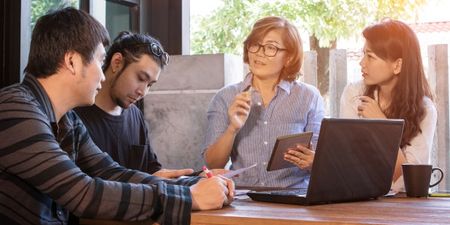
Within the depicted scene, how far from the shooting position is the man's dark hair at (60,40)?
5.22ft

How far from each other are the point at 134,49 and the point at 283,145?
0.82 meters

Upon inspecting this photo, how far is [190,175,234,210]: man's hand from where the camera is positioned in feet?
4.78

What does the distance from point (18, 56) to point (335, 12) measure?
3527mm

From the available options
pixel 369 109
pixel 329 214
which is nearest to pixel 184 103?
pixel 369 109

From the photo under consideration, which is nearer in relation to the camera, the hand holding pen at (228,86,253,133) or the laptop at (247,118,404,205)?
the laptop at (247,118,404,205)

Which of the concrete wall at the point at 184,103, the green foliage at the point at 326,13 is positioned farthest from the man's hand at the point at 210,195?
the green foliage at the point at 326,13

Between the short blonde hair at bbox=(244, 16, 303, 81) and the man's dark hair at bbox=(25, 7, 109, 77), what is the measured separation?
2.95ft

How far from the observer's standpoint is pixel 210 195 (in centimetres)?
147

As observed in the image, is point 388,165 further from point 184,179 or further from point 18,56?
point 18,56

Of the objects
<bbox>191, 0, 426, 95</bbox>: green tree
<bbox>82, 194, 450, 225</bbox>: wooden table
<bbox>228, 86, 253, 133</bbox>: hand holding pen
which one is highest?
<bbox>191, 0, 426, 95</bbox>: green tree

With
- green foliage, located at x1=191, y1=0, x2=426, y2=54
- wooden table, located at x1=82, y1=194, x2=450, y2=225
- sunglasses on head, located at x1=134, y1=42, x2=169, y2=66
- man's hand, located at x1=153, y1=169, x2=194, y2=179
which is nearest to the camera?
wooden table, located at x1=82, y1=194, x2=450, y2=225

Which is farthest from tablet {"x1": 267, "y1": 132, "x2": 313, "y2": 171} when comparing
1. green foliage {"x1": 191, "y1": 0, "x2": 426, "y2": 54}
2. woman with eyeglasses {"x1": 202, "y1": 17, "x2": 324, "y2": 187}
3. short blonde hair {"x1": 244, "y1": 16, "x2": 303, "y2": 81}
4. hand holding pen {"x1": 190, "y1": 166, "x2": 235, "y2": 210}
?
green foliage {"x1": 191, "y1": 0, "x2": 426, "y2": 54}

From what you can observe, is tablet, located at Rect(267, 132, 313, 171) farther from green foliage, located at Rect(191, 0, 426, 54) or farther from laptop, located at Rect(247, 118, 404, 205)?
green foliage, located at Rect(191, 0, 426, 54)

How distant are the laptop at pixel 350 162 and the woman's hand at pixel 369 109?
640mm
